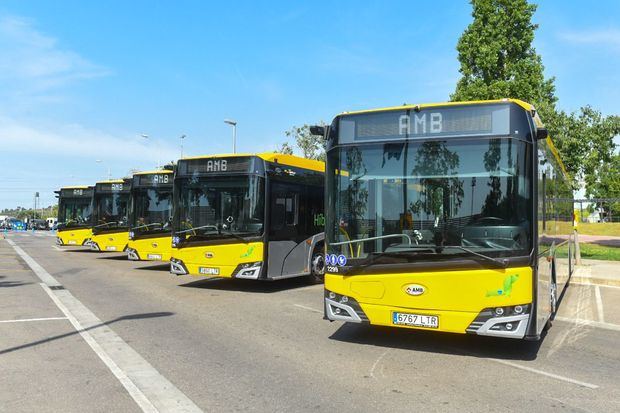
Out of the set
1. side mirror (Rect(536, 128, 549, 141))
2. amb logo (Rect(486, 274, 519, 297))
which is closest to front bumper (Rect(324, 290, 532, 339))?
amb logo (Rect(486, 274, 519, 297))

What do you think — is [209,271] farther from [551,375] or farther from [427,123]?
[551,375]

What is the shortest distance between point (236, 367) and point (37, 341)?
3.02m

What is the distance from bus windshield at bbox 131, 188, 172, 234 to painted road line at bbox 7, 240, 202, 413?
7.25 metres

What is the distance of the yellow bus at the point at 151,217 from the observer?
16516mm

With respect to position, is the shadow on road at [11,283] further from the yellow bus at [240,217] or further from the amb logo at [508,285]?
the amb logo at [508,285]

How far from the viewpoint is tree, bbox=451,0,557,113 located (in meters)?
26.0

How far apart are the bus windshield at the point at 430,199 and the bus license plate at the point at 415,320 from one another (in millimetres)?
670

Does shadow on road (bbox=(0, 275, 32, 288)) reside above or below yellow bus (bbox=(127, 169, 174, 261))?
below

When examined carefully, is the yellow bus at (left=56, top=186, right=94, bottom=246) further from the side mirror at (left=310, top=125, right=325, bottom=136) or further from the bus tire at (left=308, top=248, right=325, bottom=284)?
the side mirror at (left=310, top=125, right=325, bottom=136)

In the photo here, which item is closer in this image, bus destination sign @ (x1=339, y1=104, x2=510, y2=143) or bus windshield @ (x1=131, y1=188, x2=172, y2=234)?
bus destination sign @ (x1=339, y1=104, x2=510, y2=143)

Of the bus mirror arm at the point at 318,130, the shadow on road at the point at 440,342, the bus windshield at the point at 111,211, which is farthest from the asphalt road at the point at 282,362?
the bus windshield at the point at 111,211

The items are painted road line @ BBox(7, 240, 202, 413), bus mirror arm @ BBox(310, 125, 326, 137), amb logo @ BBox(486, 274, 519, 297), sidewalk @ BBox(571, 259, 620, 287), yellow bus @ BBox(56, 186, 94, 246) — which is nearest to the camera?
painted road line @ BBox(7, 240, 202, 413)

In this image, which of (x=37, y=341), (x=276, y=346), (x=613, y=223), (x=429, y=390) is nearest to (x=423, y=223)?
(x=429, y=390)

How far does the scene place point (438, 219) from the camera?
6.07 metres
